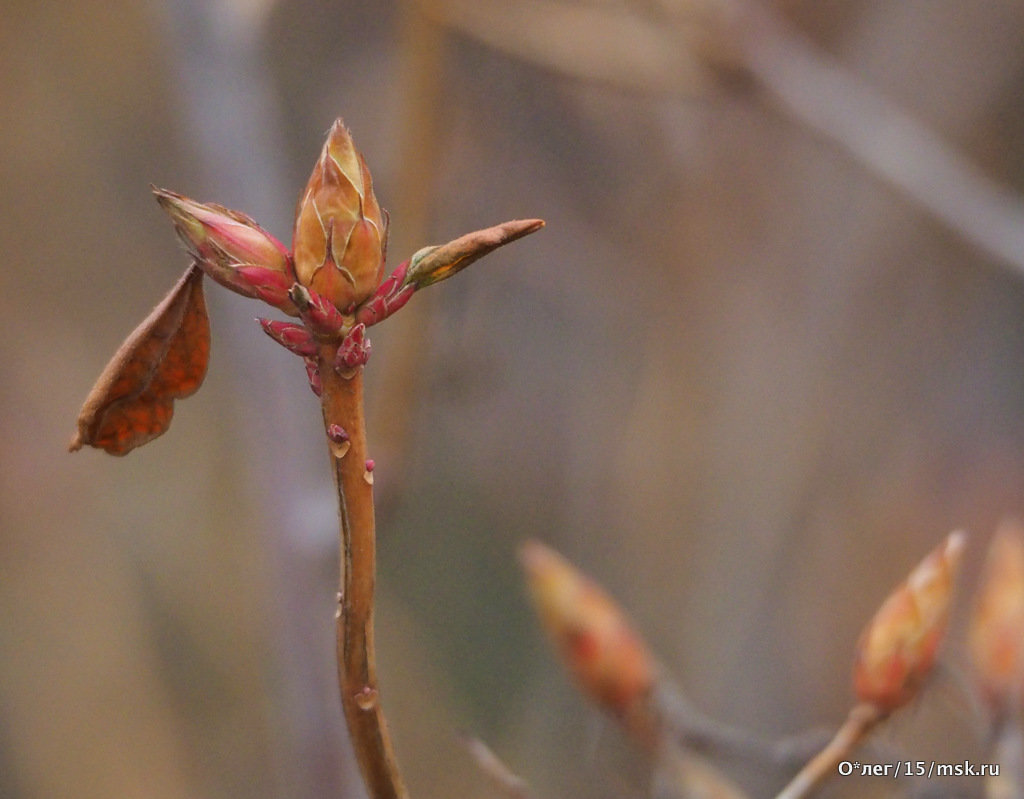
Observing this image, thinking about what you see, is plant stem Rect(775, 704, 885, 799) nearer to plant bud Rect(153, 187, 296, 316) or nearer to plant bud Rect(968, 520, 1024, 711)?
plant bud Rect(968, 520, 1024, 711)

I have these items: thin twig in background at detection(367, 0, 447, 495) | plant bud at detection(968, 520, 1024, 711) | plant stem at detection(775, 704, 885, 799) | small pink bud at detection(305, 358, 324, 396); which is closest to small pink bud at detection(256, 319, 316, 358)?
small pink bud at detection(305, 358, 324, 396)

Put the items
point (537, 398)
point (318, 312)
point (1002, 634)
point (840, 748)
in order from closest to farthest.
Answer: point (318, 312), point (840, 748), point (1002, 634), point (537, 398)

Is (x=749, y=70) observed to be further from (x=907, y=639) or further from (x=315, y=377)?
(x=315, y=377)

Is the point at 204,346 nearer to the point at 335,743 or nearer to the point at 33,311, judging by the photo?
the point at 335,743

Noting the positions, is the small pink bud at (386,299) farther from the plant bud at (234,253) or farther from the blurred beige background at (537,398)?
the blurred beige background at (537,398)

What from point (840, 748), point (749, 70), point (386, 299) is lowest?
point (840, 748)

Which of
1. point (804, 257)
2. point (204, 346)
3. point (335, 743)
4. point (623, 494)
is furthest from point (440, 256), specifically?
point (623, 494)

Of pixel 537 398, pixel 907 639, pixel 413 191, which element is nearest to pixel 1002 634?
pixel 907 639
